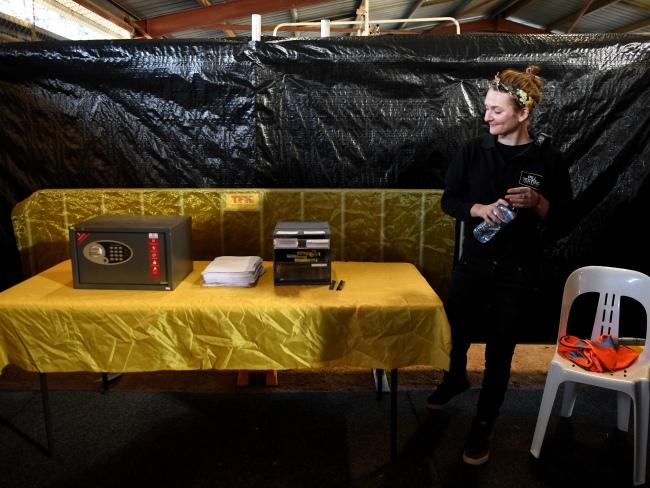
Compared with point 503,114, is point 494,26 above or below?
above

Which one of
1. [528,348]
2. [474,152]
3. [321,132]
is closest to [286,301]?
[474,152]

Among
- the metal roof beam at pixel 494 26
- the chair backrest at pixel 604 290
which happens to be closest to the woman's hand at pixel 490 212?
the chair backrest at pixel 604 290

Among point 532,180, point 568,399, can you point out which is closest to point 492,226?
point 532,180

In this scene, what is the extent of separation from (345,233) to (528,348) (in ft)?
4.23

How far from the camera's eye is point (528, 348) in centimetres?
305

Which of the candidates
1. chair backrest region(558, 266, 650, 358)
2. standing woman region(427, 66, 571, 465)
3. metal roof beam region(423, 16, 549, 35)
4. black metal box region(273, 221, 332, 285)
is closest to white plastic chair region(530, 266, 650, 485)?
chair backrest region(558, 266, 650, 358)

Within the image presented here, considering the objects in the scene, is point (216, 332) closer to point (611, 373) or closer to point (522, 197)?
point (522, 197)

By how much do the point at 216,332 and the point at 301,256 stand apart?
424 mm

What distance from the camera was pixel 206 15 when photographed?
4.97 metres

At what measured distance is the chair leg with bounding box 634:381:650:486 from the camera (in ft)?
6.16

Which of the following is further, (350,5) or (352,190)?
(350,5)

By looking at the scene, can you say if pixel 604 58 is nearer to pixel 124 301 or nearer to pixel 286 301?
pixel 286 301

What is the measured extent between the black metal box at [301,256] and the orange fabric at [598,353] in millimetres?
969

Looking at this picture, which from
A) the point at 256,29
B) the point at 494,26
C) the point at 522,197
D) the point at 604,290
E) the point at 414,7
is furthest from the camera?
the point at 494,26
